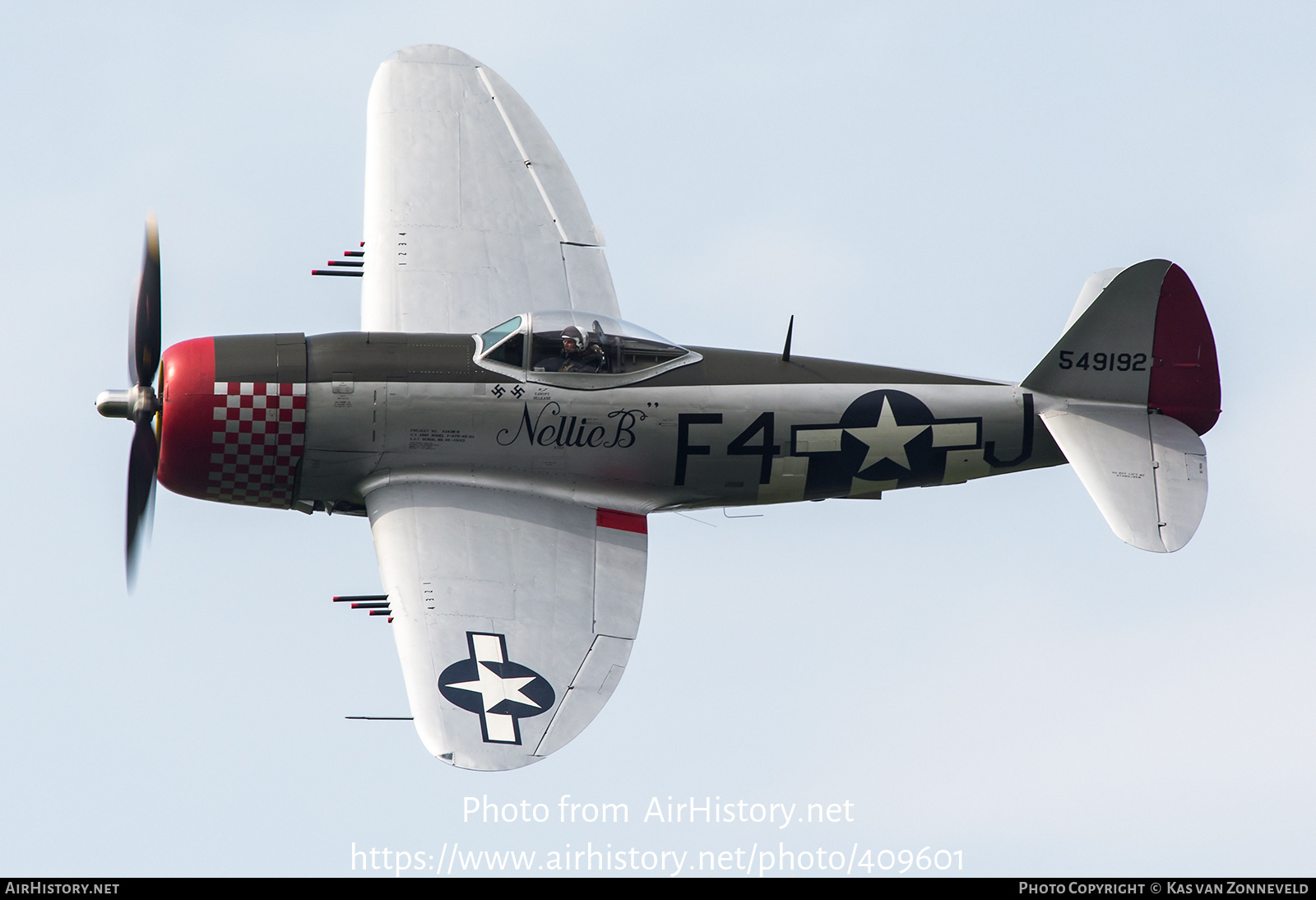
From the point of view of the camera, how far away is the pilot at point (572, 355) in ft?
59.4

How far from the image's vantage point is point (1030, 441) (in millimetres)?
19062

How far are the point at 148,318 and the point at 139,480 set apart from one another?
60.6 inches

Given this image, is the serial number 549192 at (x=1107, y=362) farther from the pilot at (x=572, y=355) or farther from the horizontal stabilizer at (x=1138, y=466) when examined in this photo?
the pilot at (x=572, y=355)

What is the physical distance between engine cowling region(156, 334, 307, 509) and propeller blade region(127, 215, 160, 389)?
34 centimetres

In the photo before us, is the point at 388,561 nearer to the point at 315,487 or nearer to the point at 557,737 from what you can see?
the point at 315,487

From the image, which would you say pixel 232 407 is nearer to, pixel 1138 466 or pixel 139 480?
pixel 139 480

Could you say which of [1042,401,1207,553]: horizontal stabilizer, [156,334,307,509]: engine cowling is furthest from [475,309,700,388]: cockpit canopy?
[1042,401,1207,553]: horizontal stabilizer

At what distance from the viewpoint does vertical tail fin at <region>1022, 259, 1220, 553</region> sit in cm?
1886

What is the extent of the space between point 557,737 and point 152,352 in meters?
5.52

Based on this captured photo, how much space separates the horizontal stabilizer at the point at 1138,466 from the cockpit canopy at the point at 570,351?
4.05 metres

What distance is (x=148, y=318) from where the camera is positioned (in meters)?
18.4

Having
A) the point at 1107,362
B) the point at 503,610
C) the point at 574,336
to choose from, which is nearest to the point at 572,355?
the point at 574,336

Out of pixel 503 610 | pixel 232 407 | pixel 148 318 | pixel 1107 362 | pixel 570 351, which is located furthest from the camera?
pixel 1107 362

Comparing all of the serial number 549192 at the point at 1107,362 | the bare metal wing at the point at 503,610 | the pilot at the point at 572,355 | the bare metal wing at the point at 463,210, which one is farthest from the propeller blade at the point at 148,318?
the serial number 549192 at the point at 1107,362
